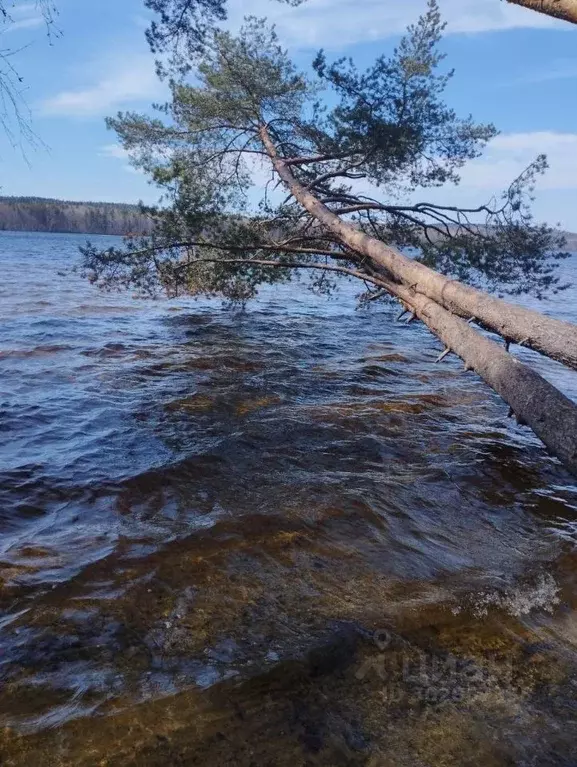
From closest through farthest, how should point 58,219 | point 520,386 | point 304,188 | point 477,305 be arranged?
point 520,386, point 477,305, point 304,188, point 58,219

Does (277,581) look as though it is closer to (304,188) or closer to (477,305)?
(477,305)

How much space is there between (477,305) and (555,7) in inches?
97.5

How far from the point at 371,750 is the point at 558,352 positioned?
10.4 feet

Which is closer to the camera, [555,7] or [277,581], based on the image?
[277,581]

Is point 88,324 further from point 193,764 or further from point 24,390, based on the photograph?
point 193,764

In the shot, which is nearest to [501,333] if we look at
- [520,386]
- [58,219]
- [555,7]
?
[520,386]

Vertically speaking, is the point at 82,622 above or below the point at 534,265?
below

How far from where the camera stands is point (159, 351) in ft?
34.9

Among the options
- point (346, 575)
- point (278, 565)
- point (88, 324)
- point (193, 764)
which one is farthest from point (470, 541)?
point (88, 324)

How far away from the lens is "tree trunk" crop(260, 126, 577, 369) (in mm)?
4309

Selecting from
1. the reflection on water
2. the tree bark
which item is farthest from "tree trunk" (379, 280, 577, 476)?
the tree bark

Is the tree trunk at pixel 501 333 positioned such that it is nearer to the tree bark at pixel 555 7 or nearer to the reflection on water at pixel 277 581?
the reflection on water at pixel 277 581

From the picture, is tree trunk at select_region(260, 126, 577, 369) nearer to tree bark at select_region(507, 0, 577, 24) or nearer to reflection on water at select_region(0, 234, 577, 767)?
reflection on water at select_region(0, 234, 577, 767)

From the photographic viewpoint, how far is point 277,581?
142 inches
